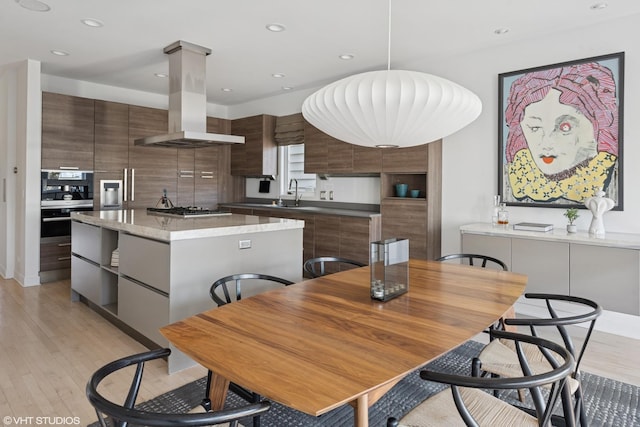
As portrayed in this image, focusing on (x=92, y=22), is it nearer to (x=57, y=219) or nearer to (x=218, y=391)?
(x=57, y=219)

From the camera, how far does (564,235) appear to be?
10.8 ft

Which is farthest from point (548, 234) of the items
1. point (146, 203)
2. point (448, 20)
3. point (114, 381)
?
point (146, 203)

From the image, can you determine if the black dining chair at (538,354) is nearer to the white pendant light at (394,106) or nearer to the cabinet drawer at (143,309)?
the white pendant light at (394,106)

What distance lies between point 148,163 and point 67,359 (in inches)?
136

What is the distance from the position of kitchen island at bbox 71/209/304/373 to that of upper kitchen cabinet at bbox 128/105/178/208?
6.79 feet

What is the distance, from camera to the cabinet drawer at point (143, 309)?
2.72 metres

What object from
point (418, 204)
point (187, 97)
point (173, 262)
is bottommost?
point (173, 262)

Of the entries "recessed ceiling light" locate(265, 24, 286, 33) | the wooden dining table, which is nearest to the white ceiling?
"recessed ceiling light" locate(265, 24, 286, 33)

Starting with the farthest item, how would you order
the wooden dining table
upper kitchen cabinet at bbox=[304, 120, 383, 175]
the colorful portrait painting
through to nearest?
1. upper kitchen cabinet at bbox=[304, 120, 383, 175]
2. the colorful portrait painting
3. the wooden dining table

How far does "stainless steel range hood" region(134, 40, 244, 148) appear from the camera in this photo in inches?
159

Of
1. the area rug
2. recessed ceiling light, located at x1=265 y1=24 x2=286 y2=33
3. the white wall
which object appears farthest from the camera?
the white wall

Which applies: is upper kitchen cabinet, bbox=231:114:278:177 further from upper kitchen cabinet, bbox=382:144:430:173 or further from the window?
upper kitchen cabinet, bbox=382:144:430:173

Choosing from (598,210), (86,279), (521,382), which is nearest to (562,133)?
(598,210)

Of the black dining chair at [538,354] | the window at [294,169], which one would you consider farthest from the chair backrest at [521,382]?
the window at [294,169]
